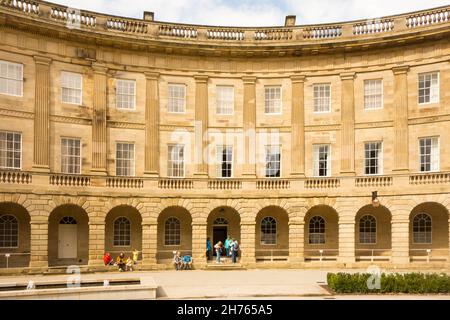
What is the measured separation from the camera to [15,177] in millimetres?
31188

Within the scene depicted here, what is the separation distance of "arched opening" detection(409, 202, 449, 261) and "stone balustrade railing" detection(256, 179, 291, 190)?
852 cm

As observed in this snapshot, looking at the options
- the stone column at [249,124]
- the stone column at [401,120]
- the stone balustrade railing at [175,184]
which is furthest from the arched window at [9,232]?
the stone column at [401,120]

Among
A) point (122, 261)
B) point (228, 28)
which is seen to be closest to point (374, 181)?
point (228, 28)

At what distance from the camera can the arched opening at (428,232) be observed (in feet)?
112

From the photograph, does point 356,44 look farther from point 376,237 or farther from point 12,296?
point 12,296

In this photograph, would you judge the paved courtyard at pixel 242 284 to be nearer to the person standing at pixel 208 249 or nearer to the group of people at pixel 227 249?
the group of people at pixel 227 249

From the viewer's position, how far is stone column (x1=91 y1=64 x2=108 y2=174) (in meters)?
34.2

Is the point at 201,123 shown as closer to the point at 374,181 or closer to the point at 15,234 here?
the point at 374,181

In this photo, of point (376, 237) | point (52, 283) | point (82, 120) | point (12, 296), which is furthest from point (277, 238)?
point (12, 296)

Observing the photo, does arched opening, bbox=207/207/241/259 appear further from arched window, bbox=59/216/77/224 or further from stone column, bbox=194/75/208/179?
arched window, bbox=59/216/77/224

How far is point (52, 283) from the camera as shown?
874 inches

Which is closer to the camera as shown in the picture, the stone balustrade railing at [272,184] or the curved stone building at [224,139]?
the curved stone building at [224,139]

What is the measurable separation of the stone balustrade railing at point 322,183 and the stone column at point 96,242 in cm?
1375

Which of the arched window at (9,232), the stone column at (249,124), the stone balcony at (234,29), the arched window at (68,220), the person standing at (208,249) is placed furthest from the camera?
the stone column at (249,124)
